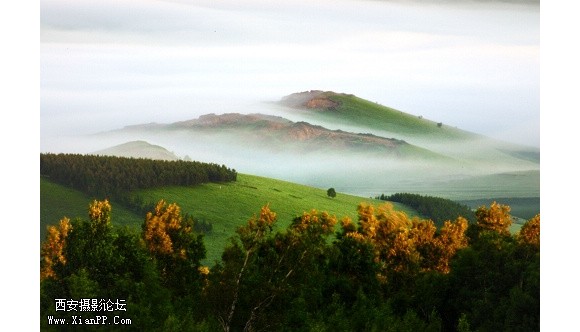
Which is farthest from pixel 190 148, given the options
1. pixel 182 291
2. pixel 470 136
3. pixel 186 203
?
pixel 470 136

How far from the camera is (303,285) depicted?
13203mm

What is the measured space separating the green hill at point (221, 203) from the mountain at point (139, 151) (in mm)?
425

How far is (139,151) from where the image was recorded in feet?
44.4

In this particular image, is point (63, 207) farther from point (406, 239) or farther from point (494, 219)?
point (494, 219)

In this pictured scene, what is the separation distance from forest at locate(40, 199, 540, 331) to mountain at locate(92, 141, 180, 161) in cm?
58

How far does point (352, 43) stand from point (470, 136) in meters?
2.00

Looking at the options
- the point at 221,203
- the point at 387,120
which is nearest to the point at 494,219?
the point at 387,120

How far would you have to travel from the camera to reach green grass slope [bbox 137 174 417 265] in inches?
530

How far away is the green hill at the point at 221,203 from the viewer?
13406 mm

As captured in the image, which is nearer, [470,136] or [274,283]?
[274,283]

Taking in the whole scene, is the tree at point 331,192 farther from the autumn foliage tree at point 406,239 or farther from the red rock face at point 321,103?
the red rock face at point 321,103

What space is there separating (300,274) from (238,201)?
47.3 inches

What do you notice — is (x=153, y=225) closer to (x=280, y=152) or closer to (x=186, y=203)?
(x=186, y=203)

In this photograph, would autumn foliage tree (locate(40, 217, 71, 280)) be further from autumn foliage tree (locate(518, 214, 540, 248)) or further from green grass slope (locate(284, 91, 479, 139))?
autumn foliage tree (locate(518, 214, 540, 248))
